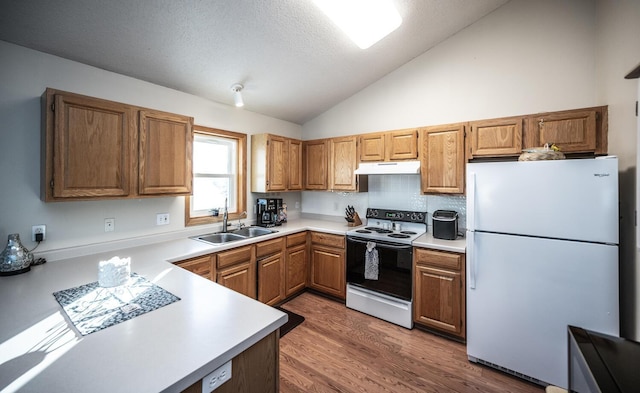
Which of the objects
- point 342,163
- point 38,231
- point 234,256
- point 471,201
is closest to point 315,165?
point 342,163

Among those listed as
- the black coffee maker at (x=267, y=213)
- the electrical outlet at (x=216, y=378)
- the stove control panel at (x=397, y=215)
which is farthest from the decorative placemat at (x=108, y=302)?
the stove control panel at (x=397, y=215)

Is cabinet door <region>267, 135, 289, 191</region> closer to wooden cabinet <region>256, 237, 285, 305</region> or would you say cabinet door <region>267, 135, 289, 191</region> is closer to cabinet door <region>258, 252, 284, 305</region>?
wooden cabinet <region>256, 237, 285, 305</region>

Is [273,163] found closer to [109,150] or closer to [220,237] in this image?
[220,237]

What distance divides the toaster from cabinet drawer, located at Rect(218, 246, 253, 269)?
6.26 feet

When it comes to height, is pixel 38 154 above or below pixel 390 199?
above

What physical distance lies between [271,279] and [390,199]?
1731mm

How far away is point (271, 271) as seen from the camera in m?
2.87

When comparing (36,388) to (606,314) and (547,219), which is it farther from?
(606,314)

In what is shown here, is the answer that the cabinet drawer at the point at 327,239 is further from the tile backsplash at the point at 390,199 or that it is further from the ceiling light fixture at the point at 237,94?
the ceiling light fixture at the point at 237,94

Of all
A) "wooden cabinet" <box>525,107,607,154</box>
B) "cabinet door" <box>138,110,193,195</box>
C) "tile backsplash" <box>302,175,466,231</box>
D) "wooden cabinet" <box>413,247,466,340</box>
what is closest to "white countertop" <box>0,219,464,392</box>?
"cabinet door" <box>138,110,193,195</box>

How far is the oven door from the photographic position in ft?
Result: 8.51

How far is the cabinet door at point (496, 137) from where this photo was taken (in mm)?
2326

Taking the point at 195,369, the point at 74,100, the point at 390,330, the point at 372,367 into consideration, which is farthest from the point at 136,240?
the point at 390,330

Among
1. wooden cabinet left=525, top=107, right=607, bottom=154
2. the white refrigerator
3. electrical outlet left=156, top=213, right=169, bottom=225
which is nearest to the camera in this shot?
the white refrigerator
